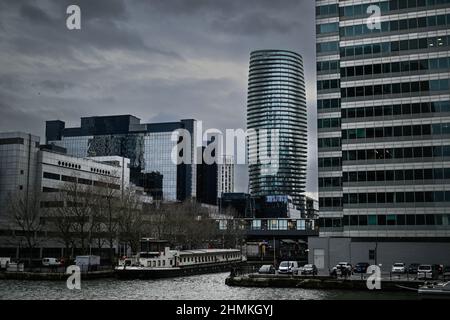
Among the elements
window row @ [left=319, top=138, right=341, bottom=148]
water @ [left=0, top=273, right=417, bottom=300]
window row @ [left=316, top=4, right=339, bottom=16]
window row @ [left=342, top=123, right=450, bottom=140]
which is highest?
window row @ [left=316, top=4, right=339, bottom=16]

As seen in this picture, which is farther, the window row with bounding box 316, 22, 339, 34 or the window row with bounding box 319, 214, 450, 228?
the window row with bounding box 316, 22, 339, 34

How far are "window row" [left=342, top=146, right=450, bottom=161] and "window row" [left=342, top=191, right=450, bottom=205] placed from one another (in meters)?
5.65

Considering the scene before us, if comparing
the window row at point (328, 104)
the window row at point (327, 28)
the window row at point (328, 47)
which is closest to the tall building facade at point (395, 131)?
the window row at point (328, 104)

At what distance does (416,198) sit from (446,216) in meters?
5.04

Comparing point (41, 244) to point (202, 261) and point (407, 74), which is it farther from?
point (407, 74)

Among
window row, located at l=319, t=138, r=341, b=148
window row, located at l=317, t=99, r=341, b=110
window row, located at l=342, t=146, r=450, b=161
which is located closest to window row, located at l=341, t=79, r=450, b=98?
window row, located at l=342, t=146, r=450, b=161

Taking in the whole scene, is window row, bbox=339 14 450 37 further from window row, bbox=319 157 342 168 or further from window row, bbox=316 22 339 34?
window row, bbox=319 157 342 168

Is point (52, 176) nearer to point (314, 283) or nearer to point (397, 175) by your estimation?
point (397, 175)

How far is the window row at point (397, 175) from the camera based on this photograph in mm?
85062

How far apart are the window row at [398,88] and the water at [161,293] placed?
40.7 meters

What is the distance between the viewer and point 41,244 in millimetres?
120500

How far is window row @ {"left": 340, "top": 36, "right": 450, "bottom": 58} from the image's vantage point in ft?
283

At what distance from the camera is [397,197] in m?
86.9

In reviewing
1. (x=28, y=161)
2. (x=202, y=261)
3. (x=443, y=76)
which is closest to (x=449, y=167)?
(x=443, y=76)
